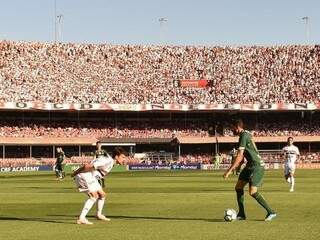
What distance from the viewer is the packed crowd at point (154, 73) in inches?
3324

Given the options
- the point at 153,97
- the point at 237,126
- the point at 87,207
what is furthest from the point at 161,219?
the point at 153,97

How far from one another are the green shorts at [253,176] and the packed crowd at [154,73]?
2668 inches

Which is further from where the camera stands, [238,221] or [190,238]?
[238,221]

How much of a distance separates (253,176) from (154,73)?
75.0m

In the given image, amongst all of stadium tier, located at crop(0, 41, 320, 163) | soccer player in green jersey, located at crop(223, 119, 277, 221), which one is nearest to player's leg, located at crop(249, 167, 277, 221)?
soccer player in green jersey, located at crop(223, 119, 277, 221)

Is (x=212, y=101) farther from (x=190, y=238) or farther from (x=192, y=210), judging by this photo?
(x=190, y=238)

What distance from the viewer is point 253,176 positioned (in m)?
15.3

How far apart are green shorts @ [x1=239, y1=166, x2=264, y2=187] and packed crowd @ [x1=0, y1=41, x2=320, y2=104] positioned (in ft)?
222

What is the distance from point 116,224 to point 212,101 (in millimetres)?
71582

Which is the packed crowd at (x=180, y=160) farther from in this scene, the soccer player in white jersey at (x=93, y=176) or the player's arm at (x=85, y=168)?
the player's arm at (x=85, y=168)

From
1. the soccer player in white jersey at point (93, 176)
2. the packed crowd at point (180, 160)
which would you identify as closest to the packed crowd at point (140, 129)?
the packed crowd at point (180, 160)

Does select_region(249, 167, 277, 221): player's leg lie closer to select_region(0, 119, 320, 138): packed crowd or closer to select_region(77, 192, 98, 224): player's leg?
select_region(77, 192, 98, 224): player's leg

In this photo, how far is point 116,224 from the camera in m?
15.2

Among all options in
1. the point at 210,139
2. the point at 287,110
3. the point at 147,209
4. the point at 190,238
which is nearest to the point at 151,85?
the point at 210,139
